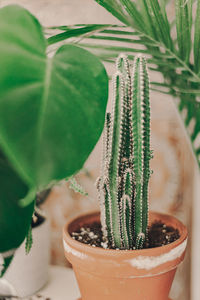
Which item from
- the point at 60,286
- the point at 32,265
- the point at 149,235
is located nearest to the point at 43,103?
the point at 149,235

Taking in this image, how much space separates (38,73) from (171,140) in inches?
28.7

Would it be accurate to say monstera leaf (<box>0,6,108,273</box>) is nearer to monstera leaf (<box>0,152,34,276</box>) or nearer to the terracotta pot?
monstera leaf (<box>0,152,34,276</box>)

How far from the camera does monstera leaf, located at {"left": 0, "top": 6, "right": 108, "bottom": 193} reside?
1.11ft

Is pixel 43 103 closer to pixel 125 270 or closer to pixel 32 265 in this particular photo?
pixel 125 270

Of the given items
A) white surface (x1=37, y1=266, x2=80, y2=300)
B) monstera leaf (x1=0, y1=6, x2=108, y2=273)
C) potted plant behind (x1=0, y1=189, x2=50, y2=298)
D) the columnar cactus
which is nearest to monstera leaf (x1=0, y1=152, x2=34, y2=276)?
monstera leaf (x1=0, y1=6, x2=108, y2=273)

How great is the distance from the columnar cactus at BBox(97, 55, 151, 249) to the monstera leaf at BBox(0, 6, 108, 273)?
13 cm

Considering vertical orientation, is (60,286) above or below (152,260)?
below

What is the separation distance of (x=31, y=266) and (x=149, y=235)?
35 centimetres

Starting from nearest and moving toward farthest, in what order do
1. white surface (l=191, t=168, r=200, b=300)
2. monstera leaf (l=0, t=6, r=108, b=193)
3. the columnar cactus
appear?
monstera leaf (l=0, t=6, r=108, b=193), the columnar cactus, white surface (l=191, t=168, r=200, b=300)

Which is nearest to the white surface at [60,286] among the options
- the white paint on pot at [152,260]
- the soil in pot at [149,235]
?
the soil in pot at [149,235]

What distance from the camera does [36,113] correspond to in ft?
1.17

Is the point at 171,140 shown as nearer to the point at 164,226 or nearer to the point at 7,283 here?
the point at 164,226

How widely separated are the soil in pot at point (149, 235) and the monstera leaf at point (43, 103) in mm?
384

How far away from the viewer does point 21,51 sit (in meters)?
0.40
